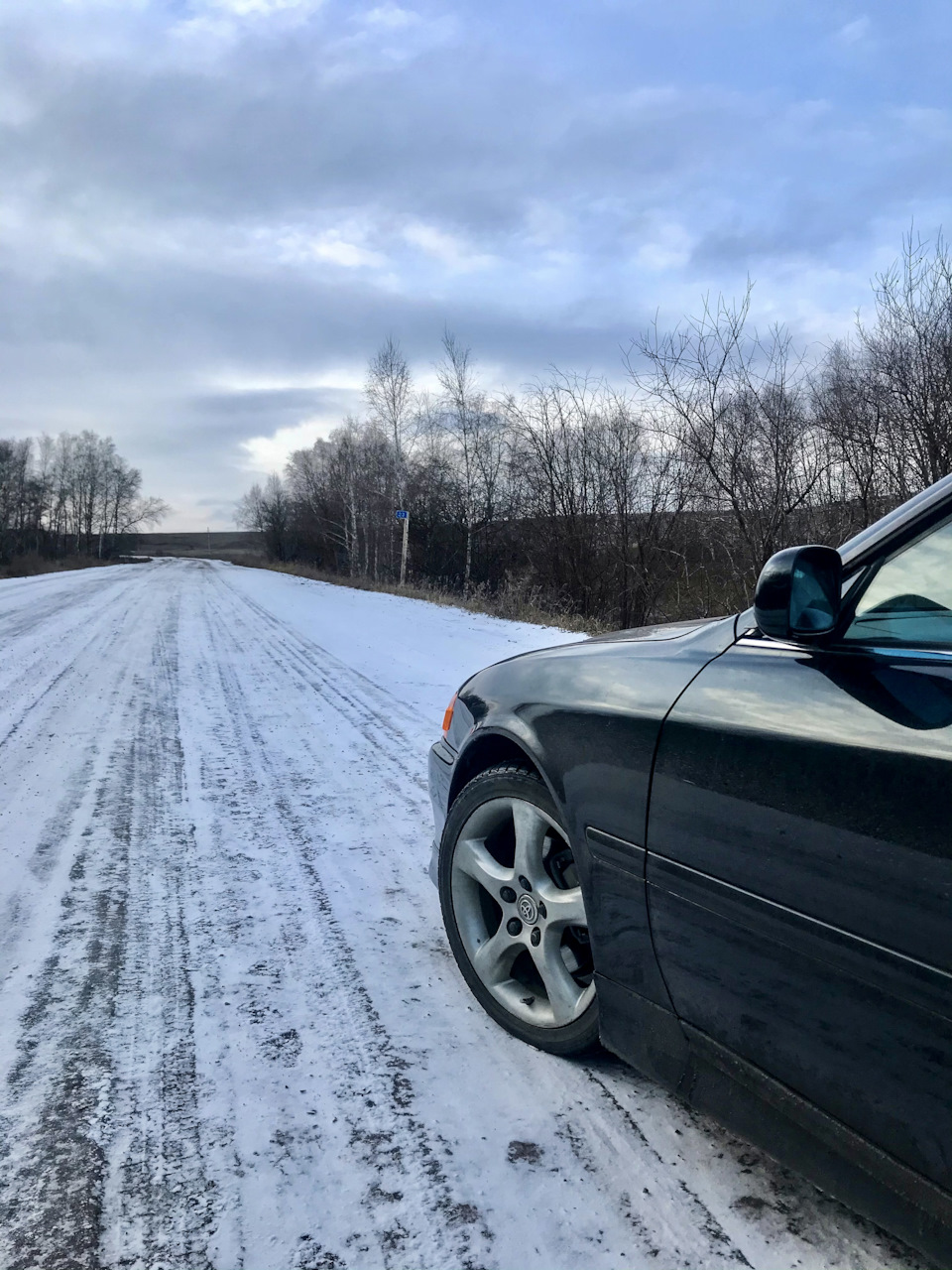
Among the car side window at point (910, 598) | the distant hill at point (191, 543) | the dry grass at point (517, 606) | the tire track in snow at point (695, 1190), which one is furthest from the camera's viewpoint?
the distant hill at point (191, 543)

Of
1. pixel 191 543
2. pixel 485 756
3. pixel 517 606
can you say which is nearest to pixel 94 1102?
pixel 485 756

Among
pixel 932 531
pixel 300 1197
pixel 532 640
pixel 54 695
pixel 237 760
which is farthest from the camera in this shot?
pixel 532 640

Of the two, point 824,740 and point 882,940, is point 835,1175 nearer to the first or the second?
point 882,940

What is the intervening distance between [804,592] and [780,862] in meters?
0.53

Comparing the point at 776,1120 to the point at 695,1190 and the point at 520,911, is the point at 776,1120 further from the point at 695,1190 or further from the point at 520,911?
the point at 520,911

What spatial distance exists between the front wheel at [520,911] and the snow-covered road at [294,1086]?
0.13 metres

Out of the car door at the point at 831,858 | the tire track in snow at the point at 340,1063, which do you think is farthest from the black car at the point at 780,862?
the tire track in snow at the point at 340,1063

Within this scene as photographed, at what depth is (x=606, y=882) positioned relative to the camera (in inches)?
80.9

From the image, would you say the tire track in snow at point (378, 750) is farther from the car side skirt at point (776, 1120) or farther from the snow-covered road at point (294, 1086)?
the car side skirt at point (776, 1120)

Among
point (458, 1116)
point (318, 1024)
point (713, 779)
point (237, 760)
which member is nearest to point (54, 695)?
point (237, 760)

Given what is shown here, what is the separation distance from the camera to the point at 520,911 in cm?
244

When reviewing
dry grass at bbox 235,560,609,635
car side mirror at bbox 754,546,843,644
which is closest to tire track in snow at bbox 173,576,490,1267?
car side mirror at bbox 754,546,843,644

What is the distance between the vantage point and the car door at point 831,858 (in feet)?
4.37

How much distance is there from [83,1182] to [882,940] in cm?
180
